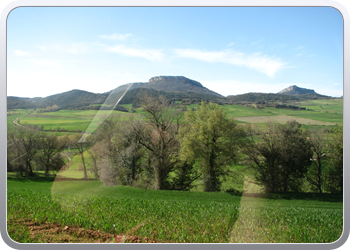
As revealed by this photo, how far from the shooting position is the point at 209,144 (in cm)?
557

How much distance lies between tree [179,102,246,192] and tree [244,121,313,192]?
761 millimetres

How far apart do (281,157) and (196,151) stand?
7.17ft

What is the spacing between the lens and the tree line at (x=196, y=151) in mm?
3879

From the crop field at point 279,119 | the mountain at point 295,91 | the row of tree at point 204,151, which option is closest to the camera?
the mountain at point 295,91

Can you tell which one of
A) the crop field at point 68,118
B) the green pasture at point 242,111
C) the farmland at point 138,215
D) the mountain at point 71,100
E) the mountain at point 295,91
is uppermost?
the mountain at point 295,91

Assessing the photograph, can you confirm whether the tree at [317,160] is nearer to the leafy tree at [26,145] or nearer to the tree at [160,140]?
the tree at [160,140]

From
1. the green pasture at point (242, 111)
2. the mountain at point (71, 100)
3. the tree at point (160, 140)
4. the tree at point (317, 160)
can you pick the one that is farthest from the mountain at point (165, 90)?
the tree at point (317, 160)

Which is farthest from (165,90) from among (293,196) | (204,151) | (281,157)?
(293,196)

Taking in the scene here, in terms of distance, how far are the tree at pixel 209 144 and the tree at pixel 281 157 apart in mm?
761

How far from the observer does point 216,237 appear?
230 cm

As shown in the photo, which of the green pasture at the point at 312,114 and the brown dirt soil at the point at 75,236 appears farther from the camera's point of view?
the green pasture at the point at 312,114

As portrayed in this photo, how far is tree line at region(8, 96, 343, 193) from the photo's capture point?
3879 millimetres

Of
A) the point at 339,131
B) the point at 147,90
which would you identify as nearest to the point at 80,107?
the point at 147,90

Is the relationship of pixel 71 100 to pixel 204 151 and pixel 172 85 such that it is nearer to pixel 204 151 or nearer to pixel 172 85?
pixel 172 85
